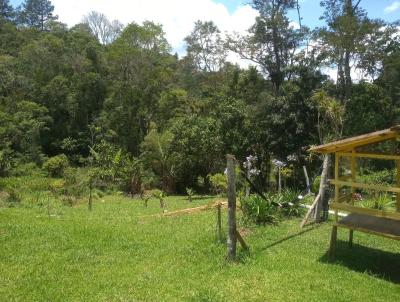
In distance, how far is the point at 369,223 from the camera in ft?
28.3

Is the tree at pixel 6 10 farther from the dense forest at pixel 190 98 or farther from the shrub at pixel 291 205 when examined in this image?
the shrub at pixel 291 205

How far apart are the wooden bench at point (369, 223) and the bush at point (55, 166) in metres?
23.6

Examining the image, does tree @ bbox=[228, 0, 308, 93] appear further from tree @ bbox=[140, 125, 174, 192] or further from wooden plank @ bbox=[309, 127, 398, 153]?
wooden plank @ bbox=[309, 127, 398, 153]

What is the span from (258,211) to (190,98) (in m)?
22.5

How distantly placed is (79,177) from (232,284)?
19964 millimetres

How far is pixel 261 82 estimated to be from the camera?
28.6 m

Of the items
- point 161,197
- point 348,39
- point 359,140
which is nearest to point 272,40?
point 348,39

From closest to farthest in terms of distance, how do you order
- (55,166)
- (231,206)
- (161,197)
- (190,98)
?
(231,206)
(161,197)
(55,166)
(190,98)

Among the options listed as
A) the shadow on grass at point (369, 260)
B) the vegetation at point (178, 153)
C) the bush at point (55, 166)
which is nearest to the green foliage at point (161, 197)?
the vegetation at point (178, 153)

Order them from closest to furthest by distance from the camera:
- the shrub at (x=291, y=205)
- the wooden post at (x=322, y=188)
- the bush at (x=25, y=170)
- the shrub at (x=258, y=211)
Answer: the shrub at (x=258, y=211), the wooden post at (x=322, y=188), the shrub at (x=291, y=205), the bush at (x=25, y=170)

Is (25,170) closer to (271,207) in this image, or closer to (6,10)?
(271,207)

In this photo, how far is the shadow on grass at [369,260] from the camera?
8.16m

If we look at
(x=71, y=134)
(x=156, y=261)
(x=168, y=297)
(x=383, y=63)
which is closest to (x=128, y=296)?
(x=168, y=297)

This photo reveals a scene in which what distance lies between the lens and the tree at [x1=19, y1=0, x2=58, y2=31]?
56469 mm
